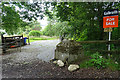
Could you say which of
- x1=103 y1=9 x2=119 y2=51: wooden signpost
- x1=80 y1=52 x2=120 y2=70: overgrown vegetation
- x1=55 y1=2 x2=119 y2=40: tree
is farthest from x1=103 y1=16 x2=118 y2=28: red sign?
x1=80 y1=52 x2=120 y2=70: overgrown vegetation

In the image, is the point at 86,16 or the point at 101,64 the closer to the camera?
the point at 101,64

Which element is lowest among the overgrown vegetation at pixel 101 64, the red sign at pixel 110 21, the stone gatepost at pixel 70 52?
the overgrown vegetation at pixel 101 64

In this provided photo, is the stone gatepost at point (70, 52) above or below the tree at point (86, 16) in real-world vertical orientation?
below

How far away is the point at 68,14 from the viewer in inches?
220

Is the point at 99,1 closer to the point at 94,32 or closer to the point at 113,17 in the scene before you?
the point at 113,17

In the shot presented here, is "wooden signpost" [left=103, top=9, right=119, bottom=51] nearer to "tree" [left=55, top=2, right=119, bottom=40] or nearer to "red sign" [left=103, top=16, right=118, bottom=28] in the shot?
"red sign" [left=103, top=16, right=118, bottom=28]

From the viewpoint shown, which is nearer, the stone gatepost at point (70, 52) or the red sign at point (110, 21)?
the red sign at point (110, 21)

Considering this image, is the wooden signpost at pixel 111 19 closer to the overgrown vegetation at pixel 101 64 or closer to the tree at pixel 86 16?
the tree at pixel 86 16

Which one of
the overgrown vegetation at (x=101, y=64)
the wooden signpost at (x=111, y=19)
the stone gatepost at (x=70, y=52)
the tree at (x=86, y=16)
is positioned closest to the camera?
the overgrown vegetation at (x=101, y=64)

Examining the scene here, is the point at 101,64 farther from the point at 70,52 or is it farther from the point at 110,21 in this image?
the point at 110,21

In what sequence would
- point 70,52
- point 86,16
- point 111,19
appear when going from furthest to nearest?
point 86,16, point 70,52, point 111,19

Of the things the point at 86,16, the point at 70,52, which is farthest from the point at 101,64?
the point at 86,16

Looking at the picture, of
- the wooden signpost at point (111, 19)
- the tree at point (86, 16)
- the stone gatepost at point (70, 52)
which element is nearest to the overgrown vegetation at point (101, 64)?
the stone gatepost at point (70, 52)

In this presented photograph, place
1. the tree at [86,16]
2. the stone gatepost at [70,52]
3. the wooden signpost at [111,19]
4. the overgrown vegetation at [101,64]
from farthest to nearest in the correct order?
the tree at [86,16], the stone gatepost at [70,52], the wooden signpost at [111,19], the overgrown vegetation at [101,64]
